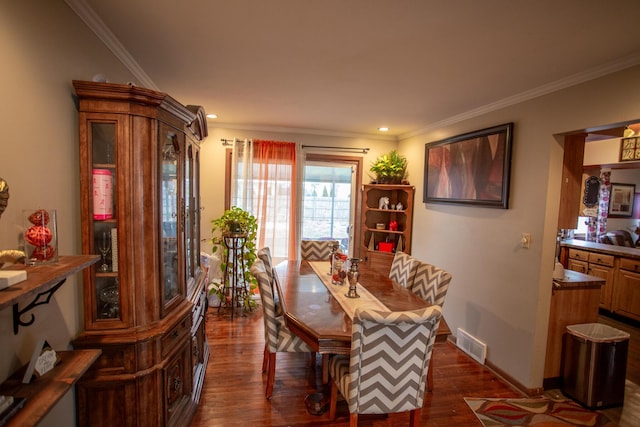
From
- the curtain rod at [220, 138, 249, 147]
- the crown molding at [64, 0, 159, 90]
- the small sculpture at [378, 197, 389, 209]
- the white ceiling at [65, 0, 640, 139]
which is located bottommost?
the small sculpture at [378, 197, 389, 209]

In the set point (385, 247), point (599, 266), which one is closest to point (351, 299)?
point (385, 247)

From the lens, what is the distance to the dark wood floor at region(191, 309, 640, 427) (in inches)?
83.8

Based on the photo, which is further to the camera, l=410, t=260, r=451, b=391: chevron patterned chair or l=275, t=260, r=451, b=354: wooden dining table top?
l=410, t=260, r=451, b=391: chevron patterned chair

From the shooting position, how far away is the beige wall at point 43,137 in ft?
3.61

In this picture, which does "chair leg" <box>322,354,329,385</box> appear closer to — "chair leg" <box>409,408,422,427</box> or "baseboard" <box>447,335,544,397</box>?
"chair leg" <box>409,408,422,427</box>

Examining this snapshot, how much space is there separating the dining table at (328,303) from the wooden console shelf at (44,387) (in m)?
1.08

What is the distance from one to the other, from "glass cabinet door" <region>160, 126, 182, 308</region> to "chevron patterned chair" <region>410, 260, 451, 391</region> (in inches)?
76.0

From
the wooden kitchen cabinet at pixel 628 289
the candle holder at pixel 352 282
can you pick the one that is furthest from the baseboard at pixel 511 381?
the wooden kitchen cabinet at pixel 628 289

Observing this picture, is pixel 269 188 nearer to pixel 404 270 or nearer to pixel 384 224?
pixel 384 224

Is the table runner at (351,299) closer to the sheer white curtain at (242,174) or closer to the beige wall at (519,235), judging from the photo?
the beige wall at (519,235)

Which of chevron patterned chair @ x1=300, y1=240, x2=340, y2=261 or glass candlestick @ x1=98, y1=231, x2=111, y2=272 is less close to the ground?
glass candlestick @ x1=98, y1=231, x2=111, y2=272

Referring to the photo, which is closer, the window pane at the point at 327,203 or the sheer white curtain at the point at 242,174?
the sheer white curtain at the point at 242,174

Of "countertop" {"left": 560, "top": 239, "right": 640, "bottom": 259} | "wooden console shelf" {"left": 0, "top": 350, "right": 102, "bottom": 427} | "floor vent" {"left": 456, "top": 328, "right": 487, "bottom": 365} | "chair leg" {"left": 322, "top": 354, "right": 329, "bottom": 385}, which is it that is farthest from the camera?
"countertop" {"left": 560, "top": 239, "right": 640, "bottom": 259}

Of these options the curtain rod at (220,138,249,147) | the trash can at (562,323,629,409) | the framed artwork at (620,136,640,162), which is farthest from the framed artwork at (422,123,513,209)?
the curtain rod at (220,138,249,147)
